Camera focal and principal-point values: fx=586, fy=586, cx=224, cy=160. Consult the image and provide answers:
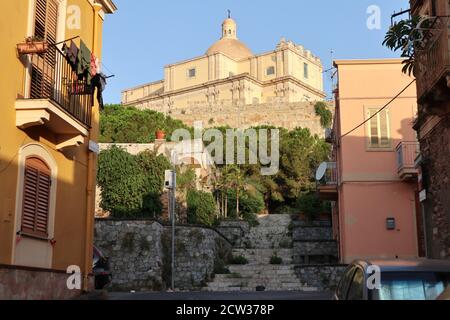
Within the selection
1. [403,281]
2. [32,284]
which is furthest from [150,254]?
[403,281]

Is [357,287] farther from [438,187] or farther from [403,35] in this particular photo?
[438,187]

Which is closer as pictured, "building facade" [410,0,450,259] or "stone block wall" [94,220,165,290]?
"building facade" [410,0,450,259]

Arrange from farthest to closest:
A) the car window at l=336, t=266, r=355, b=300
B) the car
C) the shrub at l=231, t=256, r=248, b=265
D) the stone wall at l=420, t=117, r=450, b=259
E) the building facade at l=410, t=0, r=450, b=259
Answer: the shrub at l=231, t=256, r=248, b=265 < the stone wall at l=420, t=117, r=450, b=259 < the building facade at l=410, t=0, r=450, b=259 < the car window at l=336, t=266, r=355, b=300 < the car

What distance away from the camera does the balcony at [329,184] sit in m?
25.8

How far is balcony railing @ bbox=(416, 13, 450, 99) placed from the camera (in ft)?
37.2

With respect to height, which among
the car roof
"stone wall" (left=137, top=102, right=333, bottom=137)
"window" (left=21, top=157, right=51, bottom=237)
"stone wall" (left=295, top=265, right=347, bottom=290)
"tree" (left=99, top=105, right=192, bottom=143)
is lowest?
"stone wall" (left=295, top=265, right=347, bottom=290)

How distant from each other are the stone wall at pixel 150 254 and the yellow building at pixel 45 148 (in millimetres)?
7525

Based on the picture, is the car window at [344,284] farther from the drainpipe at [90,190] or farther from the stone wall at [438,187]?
the drainpipe at [90,190]

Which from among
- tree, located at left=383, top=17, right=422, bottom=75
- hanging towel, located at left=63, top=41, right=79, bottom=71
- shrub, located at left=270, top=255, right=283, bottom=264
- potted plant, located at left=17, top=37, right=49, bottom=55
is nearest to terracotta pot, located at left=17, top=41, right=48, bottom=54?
potted plant, located at left=17, top=37, right=49, bottom=55

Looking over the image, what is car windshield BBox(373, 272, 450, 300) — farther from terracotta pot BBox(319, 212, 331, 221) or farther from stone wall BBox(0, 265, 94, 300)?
terracotta pot BBox(319, 212, 331, 221)

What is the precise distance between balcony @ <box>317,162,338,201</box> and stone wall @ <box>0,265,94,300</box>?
15457mm
